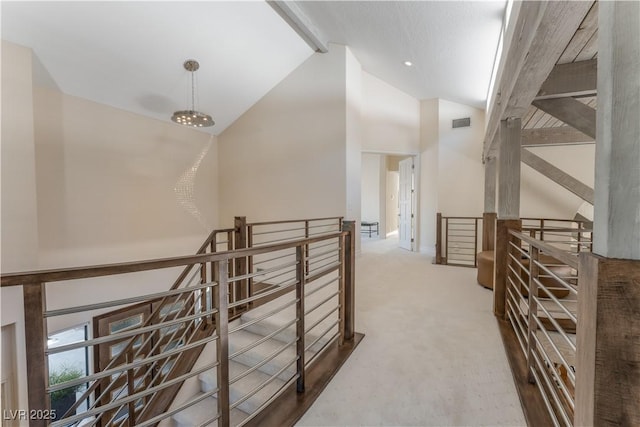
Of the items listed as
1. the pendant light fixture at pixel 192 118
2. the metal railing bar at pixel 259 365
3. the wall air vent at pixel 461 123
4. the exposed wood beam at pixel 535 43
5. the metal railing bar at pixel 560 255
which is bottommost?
the metal railing bar at pixel 259 365

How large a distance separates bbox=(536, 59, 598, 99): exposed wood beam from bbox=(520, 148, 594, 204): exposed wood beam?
5.91 ft

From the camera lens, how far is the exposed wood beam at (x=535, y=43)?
1350mm

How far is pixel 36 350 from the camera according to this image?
2.89 ft

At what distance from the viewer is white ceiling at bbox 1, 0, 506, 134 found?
314 centimetres

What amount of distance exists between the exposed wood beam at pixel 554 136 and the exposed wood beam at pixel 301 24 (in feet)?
12.9

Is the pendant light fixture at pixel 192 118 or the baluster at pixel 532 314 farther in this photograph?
the pendant light fixture at pixel 192 118

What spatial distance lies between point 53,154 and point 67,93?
0.94 meters

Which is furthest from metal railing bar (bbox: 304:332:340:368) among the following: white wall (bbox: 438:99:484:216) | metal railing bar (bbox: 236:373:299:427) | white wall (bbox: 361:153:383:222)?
white wall (bbox: 361:153:383:222)

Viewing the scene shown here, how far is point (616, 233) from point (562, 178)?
16.0 feet

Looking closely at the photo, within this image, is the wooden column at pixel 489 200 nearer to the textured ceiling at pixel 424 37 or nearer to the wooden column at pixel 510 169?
the textured ceiling at pixel 424 37

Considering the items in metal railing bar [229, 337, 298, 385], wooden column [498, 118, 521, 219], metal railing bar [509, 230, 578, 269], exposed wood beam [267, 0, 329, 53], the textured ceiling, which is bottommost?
metal railing bar [229, 337, 298, 385]

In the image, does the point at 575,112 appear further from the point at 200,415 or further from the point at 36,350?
the point at 200,415

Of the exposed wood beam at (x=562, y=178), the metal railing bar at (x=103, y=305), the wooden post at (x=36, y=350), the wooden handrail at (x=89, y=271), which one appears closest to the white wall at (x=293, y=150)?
the exposed wood beam at (x=562, y=178)

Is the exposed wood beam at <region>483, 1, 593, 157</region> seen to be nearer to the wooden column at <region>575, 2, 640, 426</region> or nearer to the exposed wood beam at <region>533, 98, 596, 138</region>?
the wooden column at <region>575, 2, 640, 426</region>
